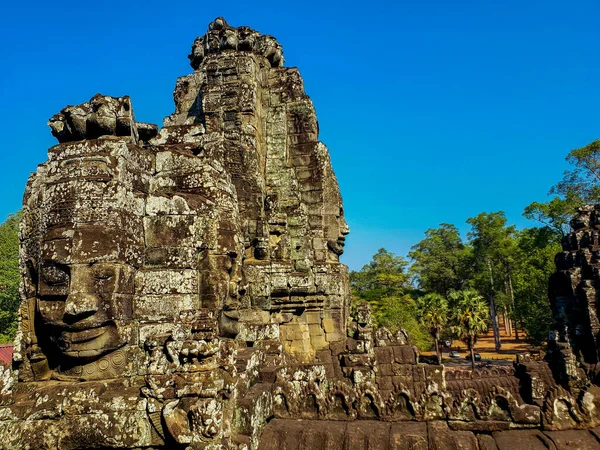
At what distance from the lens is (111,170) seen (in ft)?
15.5

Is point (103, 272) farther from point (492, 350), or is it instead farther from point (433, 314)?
point (492, 350)

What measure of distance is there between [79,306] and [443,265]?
49.2 m

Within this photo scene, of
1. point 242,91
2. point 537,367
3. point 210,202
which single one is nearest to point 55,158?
point 210,202

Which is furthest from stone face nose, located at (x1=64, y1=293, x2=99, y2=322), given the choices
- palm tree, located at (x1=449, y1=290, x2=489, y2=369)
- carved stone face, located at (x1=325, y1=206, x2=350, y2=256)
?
palm tree, located at (x1=449, y1=290, x2=489, y2=369)

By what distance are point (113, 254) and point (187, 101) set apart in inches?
359

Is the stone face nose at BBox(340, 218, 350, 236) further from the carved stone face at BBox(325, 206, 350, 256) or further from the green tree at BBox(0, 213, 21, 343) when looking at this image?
the green tree at BBox(0, 213, 21, 343)

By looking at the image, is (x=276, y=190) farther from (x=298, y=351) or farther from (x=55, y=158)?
(x=55, y=158)

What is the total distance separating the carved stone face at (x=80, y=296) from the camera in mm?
4277

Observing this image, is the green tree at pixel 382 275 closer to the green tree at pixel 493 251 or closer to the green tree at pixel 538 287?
the green tree at pixel 493 251

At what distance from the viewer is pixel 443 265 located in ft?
164

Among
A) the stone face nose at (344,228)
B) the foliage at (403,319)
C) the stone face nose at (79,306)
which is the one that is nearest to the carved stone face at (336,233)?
the stone face nose at (344,228)

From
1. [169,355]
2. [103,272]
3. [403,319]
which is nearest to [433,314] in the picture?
[403,319]

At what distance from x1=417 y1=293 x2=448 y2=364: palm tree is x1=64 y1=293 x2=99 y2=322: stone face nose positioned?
1153 inches

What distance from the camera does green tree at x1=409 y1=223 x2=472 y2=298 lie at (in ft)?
162
